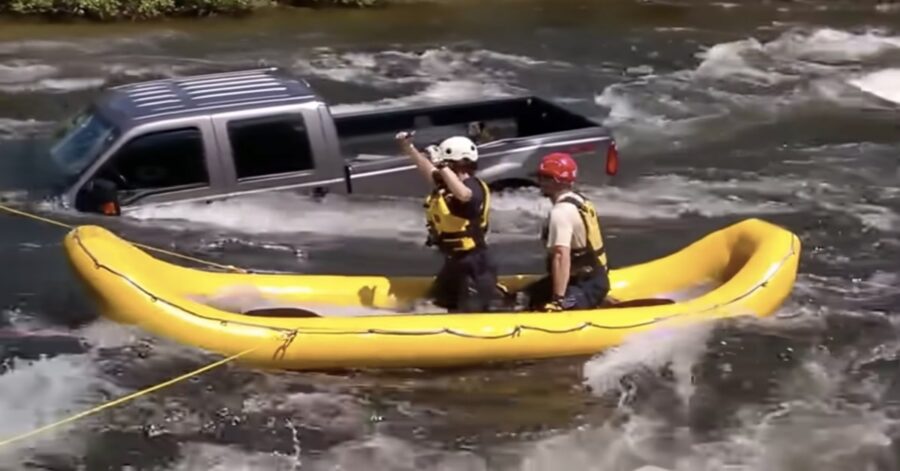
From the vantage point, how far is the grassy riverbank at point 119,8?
72.9ft

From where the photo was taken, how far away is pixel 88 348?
9000mm

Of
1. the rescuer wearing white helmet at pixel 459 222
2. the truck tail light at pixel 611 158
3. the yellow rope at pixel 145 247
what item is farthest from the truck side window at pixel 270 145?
the truck tail light at pixel 611 158

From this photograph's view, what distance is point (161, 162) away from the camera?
10.3 m

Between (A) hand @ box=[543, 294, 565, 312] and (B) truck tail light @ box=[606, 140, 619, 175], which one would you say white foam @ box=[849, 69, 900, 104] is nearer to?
(B) truck tail light @ box=[606, 140, 619, 175]

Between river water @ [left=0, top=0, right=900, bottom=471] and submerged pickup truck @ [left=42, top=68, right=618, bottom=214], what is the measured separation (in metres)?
0.23

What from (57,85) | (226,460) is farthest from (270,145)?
(57,85)

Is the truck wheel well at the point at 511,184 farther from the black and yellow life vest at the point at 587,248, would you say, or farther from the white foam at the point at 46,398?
the white foam at the point at 46,398

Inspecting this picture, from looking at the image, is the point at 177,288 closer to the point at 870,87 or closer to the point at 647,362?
the point at 647,362

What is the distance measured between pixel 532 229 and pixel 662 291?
227 cm

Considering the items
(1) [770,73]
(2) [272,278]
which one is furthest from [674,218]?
(1) [770,73]

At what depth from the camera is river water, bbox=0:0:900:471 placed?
27.3 ft

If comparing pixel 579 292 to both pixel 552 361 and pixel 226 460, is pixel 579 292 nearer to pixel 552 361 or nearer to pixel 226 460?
pixel 552 361

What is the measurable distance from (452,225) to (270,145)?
8.09ft

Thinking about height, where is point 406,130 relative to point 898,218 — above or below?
above
